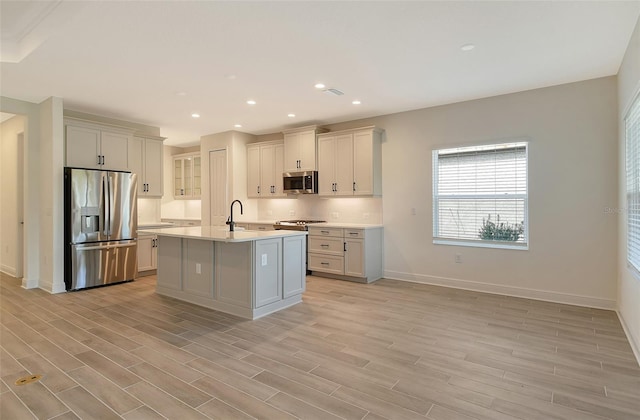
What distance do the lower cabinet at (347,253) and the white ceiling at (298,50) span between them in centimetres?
204

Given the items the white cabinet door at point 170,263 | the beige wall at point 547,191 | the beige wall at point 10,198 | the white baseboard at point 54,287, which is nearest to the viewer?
the beige wall at point 547,191

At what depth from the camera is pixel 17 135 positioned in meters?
5.90

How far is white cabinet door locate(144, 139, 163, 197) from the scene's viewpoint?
6.54 metres

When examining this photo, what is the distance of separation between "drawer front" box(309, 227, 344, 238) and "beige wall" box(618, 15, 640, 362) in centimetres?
→ 348

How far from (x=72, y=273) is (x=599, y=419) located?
19.6 ft

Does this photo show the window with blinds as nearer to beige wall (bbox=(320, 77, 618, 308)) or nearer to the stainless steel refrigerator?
beige wall (bbox=(320, 77, 618, 308))

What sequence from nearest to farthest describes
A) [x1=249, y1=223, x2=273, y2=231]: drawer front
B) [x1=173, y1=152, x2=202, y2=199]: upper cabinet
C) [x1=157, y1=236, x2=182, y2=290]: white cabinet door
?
[x1=157, y1=236, x2=182, y2=290]: white cabinet door
[x1=249, y1=223, x2=273, y2=231]: drawer front
[x1=173, y1=152, x2=202, y2=199]: upper cabinet

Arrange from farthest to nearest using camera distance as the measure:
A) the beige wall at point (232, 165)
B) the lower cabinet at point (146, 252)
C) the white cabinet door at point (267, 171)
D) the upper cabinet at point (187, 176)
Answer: the upper cabinet at point (187, 176) → the beige wall at point (232, 165) → the white cabinet door at point (267, 171) → the lower cabinet at point (146, 252)

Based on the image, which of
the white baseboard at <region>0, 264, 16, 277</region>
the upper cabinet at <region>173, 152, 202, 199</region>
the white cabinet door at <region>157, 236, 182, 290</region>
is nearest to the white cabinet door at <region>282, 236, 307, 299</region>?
the white cabinet door at <region>157, 236, 182, 290</region>

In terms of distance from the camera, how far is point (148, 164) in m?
6.55

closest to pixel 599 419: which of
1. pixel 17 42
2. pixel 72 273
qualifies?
pixel 17 42

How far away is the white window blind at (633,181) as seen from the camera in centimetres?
302

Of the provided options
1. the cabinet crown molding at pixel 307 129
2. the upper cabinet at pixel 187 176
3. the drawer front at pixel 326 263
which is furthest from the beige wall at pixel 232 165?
the drawer front at pixel 326 263

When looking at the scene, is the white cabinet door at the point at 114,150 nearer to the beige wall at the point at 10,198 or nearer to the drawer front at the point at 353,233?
the beige wall at the point at 10,198
